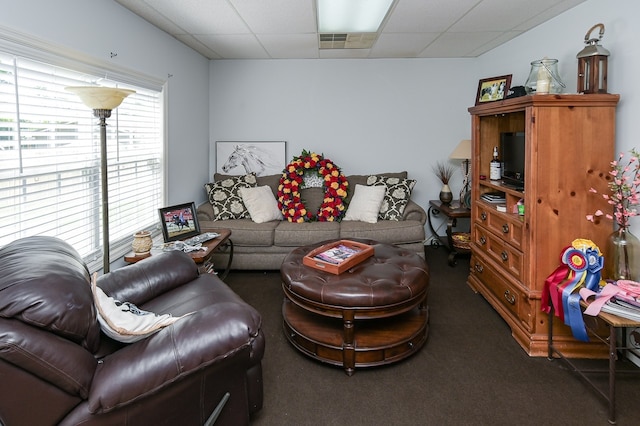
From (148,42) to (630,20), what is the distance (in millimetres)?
3606

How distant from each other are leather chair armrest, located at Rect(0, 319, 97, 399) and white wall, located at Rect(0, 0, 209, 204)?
5.55ft

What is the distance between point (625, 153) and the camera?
2.53m

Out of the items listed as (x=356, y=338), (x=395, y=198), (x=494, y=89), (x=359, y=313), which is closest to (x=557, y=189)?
(x=494, y=89)

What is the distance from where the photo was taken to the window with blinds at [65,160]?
2.13 m

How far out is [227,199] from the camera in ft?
15.0

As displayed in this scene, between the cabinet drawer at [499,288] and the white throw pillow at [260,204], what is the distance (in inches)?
86.0

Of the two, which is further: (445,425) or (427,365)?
(427,365)

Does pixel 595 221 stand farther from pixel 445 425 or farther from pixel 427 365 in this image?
pixel 445 425

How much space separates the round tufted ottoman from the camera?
239 centimetres

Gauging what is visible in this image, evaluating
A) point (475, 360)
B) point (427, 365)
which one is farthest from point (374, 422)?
point (475, 360)

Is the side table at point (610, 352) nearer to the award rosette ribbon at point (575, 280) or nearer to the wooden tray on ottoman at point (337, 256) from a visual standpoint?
the award rosette ribbon at point (575, 280)

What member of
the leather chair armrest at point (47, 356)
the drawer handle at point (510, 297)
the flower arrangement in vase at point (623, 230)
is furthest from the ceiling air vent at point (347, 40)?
the leather chair armrest at point (47, 356)

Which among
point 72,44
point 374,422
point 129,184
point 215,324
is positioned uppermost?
point 72,44

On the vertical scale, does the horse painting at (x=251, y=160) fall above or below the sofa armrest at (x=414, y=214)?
above
